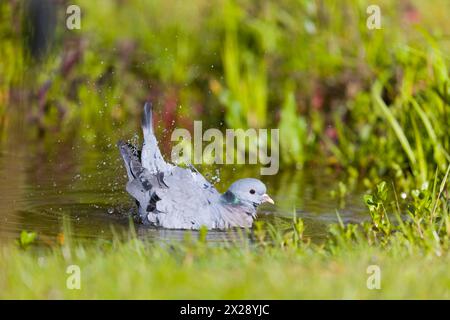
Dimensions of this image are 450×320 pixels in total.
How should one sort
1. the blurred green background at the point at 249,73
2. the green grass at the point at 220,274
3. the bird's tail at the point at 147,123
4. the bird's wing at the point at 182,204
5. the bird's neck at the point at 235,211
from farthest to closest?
the blurred green background at the point at 249,73, the bird's tail at the point at 147,123, the bird's neck at the point at 235,211, the bird's wing at the point at 182,204, the green grass at the point at 220,274

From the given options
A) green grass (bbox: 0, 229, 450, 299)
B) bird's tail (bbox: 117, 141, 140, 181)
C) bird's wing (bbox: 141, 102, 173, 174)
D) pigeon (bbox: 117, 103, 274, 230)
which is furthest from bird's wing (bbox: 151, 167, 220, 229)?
green grass (bbox: 0, 229, 450, 299)

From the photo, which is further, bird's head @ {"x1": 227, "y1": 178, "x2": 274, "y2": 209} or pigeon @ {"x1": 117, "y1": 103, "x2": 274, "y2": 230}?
bird's head @ {"x1": 227, "y1": 178, "x2": 274, "y2": 209}

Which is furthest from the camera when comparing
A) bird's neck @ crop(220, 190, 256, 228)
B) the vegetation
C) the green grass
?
bird's neck @ crop(220, 190, 256, 228)

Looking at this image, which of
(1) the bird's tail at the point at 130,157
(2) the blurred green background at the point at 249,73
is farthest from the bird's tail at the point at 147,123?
(2) the blurred green background at the point at 249,73

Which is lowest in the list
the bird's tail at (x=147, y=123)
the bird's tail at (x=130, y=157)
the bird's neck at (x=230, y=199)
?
the bird's neck at (x=230, y=199)

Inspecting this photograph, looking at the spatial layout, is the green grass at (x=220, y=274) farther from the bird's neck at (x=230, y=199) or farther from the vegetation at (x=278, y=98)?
the bird's neck at (x=230, y=199)

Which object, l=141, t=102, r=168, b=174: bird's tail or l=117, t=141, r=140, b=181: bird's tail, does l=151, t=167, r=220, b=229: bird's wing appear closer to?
l=141, t=102, r=168, b=174: bird's tail

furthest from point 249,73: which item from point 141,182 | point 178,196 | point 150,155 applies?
point 178,196

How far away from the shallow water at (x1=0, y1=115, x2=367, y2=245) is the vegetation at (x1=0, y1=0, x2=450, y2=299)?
5.1 inches

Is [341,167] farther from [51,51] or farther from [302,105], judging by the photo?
[51,51]

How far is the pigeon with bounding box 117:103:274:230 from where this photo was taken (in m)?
5.96

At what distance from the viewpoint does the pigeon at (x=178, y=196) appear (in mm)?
5957

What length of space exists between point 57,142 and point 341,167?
2.60 m

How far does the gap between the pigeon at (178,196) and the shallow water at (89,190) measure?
11 centimetres
